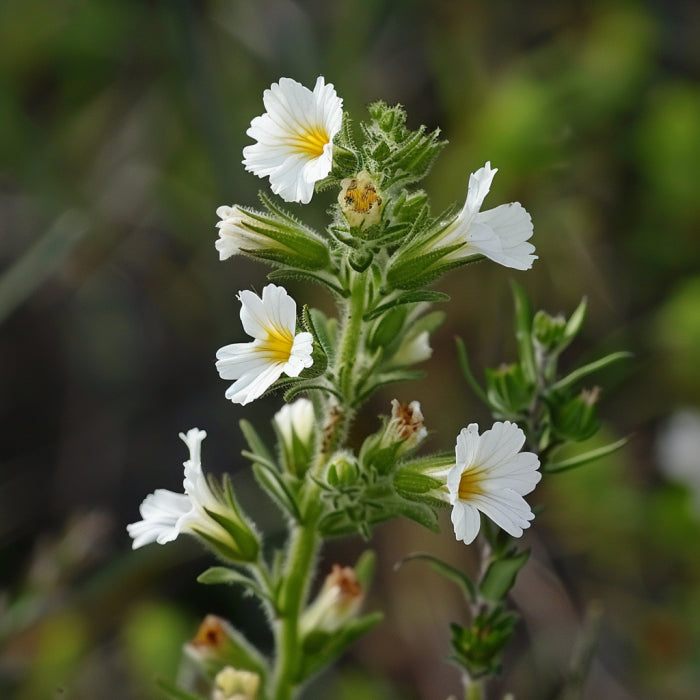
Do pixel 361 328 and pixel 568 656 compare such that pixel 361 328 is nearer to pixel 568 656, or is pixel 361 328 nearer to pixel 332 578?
pixel 332 578

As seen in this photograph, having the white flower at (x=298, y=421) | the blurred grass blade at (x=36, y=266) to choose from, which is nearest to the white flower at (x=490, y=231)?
the white flower at (x=298, y=421)

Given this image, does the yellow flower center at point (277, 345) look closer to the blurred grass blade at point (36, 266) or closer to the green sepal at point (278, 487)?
the green sepal at point (278, 487)

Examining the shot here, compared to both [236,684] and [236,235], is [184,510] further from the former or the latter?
[236,235]

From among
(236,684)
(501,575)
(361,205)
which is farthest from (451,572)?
(361,205)

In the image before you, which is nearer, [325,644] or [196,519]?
[196,519]

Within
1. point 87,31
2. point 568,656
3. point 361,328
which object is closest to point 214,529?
point 361,328
